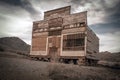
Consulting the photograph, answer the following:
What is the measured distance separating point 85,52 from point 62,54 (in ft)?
15.0

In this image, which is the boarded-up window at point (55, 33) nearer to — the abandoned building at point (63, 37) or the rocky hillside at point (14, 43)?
the abandoned building at point (63, 37)

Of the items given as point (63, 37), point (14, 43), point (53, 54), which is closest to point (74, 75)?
point (63, 37)

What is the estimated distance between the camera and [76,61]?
21375 mm

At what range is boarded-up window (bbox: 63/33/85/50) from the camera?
20.4m

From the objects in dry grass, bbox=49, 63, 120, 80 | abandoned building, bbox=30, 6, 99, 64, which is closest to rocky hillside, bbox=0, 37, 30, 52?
abandoned building, bbox=30, 6, 99, 64

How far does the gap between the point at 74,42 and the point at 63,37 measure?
2.61m

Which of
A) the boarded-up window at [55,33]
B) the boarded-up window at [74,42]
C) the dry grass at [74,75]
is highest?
the boarded-up window at [55,33]

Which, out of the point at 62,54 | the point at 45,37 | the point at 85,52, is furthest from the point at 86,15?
the point at 45,37

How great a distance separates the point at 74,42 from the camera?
2108cm

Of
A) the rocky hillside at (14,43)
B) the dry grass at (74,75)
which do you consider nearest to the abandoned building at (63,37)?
the dry grass at (74,75)

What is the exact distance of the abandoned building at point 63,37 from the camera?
2047 centimetres

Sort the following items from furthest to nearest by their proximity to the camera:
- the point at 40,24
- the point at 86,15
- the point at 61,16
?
the point at 40,24 → the point at 61,16 → the point at 86,15

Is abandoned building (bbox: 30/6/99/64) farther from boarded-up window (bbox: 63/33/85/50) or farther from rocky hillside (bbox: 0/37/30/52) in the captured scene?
rocky hillside (bbox: 0/37/30/52)

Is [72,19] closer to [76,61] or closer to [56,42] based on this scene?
[56,42]
